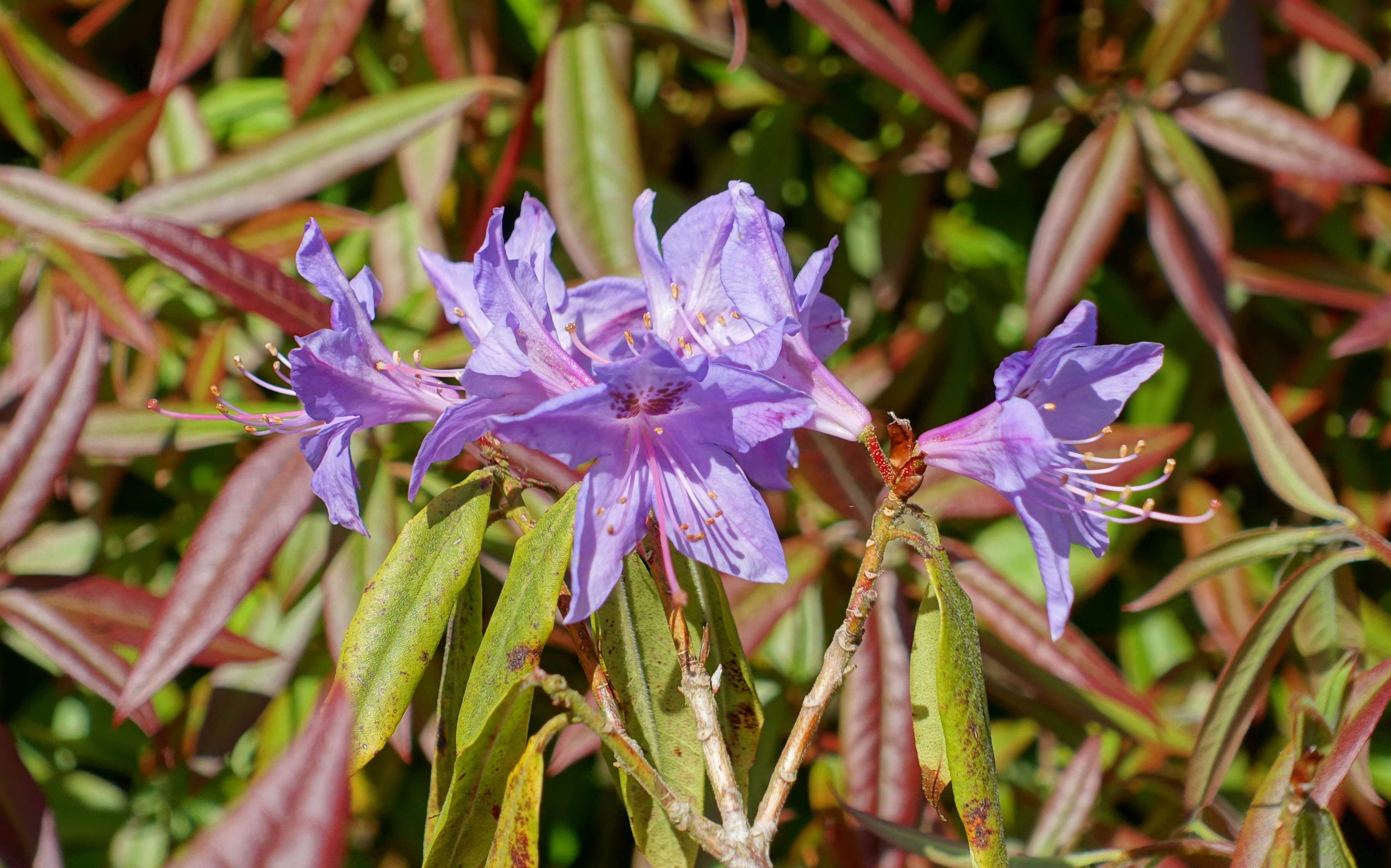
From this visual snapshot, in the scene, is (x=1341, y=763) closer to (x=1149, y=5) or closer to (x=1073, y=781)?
(x=1073, y=781)

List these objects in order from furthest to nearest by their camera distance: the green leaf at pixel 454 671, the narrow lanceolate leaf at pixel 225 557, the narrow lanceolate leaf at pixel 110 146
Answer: the narrow lanceolate leaf at pixel 110 146 → the narrow lanceolate leaf at pixel 225 557 → the green leaf at pixel 454 671

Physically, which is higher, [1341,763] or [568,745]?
[1341,763]

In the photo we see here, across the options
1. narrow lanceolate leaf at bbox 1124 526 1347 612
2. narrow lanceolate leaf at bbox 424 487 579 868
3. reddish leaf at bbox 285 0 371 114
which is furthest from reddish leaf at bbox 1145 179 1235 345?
reddish leaf at bbox 285 0 371 114

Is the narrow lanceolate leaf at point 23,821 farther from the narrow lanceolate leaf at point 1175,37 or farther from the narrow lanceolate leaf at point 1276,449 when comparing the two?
the narrow lanceolate leaf at point 1175,37

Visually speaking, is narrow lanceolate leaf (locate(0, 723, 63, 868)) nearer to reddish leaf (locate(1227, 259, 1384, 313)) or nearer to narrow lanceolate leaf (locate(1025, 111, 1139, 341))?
narrow lanceolate leaf (locate(1025, 111, 1139, 341))

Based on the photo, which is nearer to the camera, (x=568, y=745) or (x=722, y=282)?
(x=722, y=282)

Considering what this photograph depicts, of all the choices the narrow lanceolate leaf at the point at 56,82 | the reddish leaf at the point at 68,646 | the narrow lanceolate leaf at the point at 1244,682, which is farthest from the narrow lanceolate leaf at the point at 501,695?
the narrow lanceolate leaf at the point at 56,82

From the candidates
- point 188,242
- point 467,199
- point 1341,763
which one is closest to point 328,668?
point 188,242
